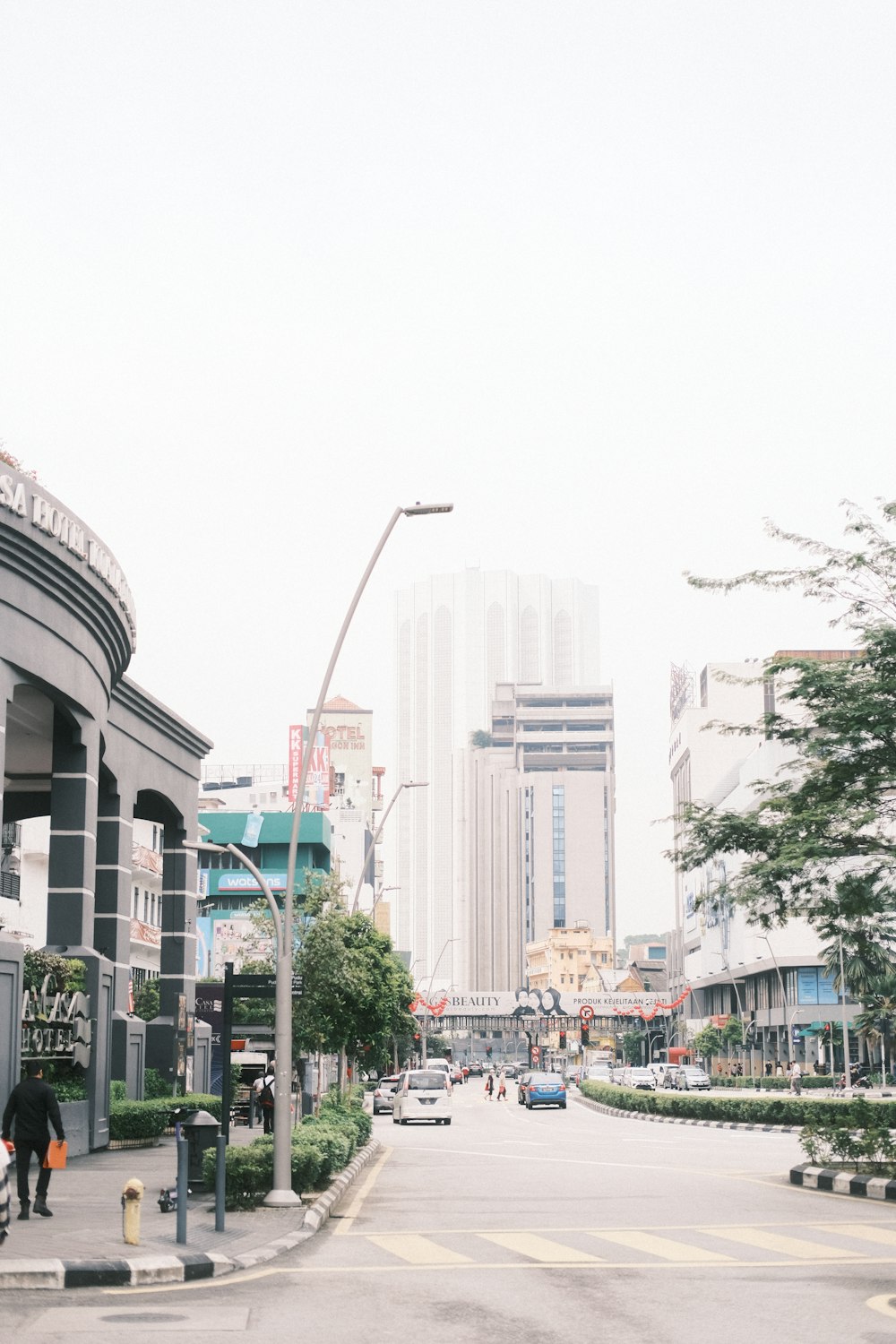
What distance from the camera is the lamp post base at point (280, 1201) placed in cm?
1892

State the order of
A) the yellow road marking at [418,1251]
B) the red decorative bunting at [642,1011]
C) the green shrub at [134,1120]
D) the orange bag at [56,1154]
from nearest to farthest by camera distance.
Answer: the yellow road marking at [418,1251]
the orange bag at [56,1154]
the green shrub at [134,1120]
the red decorative bunting at [642,1011]

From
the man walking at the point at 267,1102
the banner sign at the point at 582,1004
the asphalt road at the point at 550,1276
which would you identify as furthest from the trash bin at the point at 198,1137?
the banner sign at the point at 582,1004

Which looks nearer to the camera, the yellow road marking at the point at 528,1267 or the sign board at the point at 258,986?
the yellow road marking at the point at 528,1267

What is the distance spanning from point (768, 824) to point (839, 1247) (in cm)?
1002

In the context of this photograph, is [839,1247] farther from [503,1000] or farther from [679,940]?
[679,940]

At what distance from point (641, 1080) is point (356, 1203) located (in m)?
63.7

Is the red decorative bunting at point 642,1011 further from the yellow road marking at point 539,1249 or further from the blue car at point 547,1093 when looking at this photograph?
the yellow road marking at point 539,1249

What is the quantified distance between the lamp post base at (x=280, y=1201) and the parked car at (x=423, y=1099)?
3481cm

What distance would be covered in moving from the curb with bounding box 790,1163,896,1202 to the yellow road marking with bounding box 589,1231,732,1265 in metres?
6.21

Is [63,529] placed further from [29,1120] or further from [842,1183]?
[842,1183]

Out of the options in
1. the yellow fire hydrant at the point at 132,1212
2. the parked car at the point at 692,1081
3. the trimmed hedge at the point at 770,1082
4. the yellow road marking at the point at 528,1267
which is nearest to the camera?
the yellow road marking at the point at 528,1267

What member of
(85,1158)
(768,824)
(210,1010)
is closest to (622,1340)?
(768,824)

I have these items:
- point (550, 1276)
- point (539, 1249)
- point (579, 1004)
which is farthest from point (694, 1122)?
point (579, 1004)

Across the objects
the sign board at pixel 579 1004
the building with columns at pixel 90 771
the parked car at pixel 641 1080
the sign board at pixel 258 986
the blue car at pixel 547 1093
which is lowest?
the parked car at pixel 641 1080
